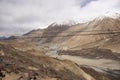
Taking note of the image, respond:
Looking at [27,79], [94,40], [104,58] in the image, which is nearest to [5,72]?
[27,79]

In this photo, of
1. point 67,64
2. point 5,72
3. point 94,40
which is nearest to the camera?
point 5,72

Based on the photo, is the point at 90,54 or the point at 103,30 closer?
the point at 90,54

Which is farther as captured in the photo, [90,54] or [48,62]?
[90,54]

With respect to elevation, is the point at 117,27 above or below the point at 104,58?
above

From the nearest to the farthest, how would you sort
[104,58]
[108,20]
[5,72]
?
[5,72] < [104,58] < [108,20]

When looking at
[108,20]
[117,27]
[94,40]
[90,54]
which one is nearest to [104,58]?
[90,54]

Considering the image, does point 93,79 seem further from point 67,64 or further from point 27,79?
point 27,79

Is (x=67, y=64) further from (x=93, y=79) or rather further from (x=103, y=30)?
(x=103, y=30)

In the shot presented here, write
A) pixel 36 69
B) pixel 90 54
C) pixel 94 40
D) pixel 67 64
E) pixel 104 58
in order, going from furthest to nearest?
pixel 94 40 < pixel 90 54 < pixel 104 58 < pixel 67 64 < pixel 36 69

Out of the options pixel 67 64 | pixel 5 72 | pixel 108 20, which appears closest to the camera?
pixel 5 72
